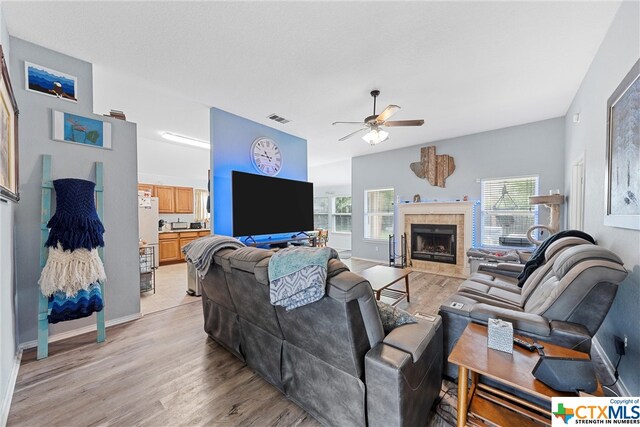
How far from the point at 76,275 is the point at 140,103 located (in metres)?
2.46

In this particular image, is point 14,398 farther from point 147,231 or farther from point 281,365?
→ point 147,231

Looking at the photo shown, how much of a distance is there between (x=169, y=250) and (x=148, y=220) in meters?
1.04

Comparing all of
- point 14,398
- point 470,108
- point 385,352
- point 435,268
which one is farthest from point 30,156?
point 435,268

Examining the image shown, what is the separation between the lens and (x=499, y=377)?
1067 mm

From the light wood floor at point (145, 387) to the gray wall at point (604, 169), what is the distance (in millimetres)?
1370

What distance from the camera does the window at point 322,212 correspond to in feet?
30.3

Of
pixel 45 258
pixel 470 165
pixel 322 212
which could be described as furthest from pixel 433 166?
pixel 45 258

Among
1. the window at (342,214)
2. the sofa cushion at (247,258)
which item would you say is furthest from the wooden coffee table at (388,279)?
the window at (342,214)

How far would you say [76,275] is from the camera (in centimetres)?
223

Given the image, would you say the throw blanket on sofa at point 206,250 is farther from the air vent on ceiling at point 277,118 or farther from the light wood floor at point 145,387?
the air vent on ceiling at point 277,118

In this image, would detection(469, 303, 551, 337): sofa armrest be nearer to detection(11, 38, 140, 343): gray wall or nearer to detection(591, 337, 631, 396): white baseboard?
detection(591, 337, 631, 396): white baseboard

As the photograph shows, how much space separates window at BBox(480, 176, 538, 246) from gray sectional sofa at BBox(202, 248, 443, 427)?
3982 mm

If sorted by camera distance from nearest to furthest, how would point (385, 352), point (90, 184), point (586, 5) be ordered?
point (385, 352) → point (586, 5) → point (90, 184)

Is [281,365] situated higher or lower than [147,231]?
lower
